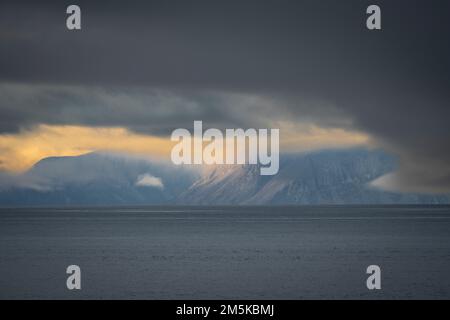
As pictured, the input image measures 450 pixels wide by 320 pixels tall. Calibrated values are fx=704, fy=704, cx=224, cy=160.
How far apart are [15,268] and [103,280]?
1806cm

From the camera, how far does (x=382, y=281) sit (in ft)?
250

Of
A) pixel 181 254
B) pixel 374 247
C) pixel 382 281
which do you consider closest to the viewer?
pixel 382 281
